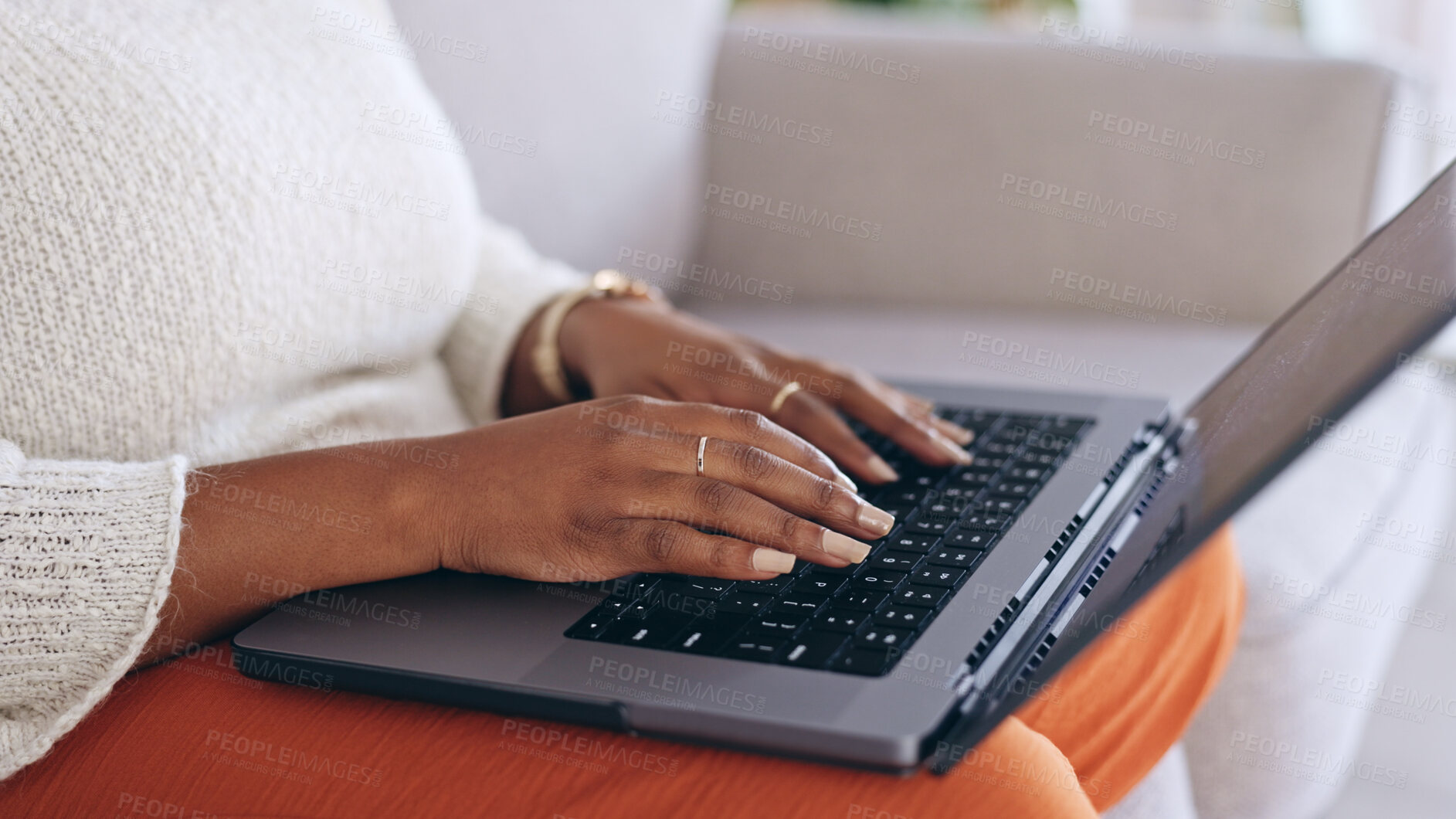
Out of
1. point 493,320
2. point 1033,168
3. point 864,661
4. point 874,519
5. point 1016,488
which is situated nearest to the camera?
point 864,661

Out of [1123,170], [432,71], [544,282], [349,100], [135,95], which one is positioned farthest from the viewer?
[1123,170]

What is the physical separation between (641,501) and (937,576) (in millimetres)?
153

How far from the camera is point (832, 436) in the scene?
732 millimetres

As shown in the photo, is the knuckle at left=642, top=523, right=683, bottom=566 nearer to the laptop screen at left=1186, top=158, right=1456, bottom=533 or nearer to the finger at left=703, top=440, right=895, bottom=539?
the finger at left=703, top=440, right=895, bottom=539

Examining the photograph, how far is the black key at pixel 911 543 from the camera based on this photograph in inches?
23.5

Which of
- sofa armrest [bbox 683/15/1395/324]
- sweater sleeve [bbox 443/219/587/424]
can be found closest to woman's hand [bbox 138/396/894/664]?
sweater sleeve [bbox 443/219/587/424]

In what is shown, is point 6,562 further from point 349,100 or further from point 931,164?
point 931,164

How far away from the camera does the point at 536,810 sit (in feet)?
1.55

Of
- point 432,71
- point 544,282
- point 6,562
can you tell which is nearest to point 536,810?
point 6,562

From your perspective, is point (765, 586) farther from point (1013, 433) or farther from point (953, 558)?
point (1013, 433)

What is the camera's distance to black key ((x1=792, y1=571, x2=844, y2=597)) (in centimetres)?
55

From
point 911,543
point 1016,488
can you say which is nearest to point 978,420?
point 1016,488

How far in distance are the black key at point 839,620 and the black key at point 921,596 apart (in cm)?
2

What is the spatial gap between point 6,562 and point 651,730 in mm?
310
